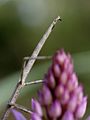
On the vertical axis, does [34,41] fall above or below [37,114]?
below

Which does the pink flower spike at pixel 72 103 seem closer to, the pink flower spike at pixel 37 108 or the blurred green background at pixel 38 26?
the pink flower spike at pixel 37 108

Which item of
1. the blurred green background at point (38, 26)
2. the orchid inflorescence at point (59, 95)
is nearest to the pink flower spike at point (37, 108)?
the orchid inflorescence at point (59, 95)

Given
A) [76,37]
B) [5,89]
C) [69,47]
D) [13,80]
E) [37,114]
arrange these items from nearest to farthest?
[37,114] → [5,89] → [13,80] → [69,47] → [76,37]

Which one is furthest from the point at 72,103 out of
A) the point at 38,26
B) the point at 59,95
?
the point at 38,26

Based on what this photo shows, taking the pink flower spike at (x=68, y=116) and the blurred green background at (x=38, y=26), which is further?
the blurred green background at (x=38, y=26)

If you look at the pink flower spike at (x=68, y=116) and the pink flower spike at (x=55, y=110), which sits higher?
the pink flower spike at (x=55, y=110)

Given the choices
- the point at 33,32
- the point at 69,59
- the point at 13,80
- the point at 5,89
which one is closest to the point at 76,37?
the point at 33,32

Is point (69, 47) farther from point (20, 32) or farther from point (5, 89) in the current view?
point (5, 89)

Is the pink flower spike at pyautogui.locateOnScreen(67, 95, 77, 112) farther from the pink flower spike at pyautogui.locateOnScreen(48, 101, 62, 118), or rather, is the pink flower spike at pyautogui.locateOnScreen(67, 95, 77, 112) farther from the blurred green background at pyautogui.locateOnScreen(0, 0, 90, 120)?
the blurred green background at pyautogui.locateOnScreen(0, 0, 90, 120)

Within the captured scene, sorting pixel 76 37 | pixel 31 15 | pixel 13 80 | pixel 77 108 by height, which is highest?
pixel 77 108
